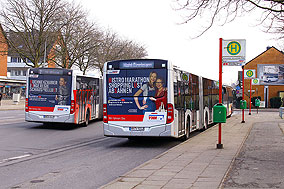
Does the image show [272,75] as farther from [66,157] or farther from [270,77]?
[66,157]

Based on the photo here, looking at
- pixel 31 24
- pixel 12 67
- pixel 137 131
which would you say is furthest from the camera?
pixel 12 67

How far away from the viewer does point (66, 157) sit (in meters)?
11.1

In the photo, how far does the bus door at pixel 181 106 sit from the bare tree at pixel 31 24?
2885 centimetres

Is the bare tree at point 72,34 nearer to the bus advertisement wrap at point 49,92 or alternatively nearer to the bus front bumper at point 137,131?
the bus advertisement wrap at point 49,92

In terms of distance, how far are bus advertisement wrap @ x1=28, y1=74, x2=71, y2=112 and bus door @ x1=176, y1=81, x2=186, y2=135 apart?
6.24 metres

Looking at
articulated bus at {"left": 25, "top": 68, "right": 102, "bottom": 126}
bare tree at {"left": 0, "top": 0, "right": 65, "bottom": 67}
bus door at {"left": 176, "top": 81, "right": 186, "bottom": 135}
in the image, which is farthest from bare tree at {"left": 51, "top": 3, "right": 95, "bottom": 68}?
bus door at {"left": 176, "top": 81, "right": 186, "bottom": 135}

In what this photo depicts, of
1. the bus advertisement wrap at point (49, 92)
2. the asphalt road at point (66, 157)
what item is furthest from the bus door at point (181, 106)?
the bus advertisement wrap at point (49, 92)

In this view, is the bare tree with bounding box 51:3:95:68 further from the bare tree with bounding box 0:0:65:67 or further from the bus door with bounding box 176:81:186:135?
the bus door with bounding box 176:81:186:135

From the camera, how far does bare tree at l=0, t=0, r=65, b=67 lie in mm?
40344

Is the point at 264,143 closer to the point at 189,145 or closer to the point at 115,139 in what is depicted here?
the point at 189,145

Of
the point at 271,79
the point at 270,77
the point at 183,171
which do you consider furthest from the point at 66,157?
the point at 270,77

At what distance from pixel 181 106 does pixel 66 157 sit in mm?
5093

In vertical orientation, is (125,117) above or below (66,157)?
above

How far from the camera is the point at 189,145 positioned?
13.4m
